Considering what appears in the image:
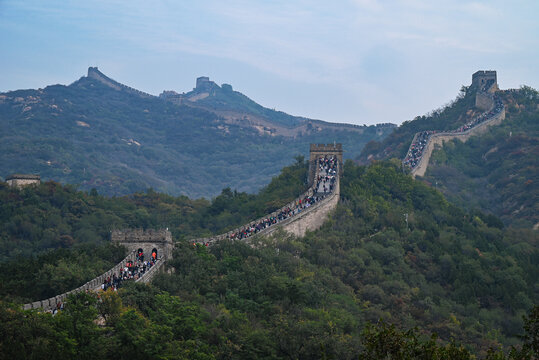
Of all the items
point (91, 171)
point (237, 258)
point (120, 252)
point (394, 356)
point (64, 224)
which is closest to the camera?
point (394, 356)

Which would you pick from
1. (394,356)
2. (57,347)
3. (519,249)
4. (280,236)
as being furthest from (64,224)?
(394,356)

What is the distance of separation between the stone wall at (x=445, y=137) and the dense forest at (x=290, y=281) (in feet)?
29.3

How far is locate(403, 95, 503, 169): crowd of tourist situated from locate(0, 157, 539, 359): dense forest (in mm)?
9720

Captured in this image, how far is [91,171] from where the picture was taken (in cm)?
16988

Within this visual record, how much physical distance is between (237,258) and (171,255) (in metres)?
5.06

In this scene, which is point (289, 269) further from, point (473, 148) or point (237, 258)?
point (473, 148)

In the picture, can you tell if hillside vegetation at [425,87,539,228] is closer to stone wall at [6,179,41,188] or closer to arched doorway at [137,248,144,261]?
stone wall at [6,179,41,188]

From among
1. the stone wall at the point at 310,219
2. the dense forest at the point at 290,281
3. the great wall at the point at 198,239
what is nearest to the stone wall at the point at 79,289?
the great wall at the point at 198,239

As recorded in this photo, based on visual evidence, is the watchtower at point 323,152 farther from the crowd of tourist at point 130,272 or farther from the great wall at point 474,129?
the crowd of tourist at point 130,272

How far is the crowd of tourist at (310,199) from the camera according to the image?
59.3m

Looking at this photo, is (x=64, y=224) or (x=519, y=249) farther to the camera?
(x=64, y=224)

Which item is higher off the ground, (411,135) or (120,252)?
(411,135)

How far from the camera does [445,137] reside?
104250 mm

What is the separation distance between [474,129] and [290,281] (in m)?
66.4
